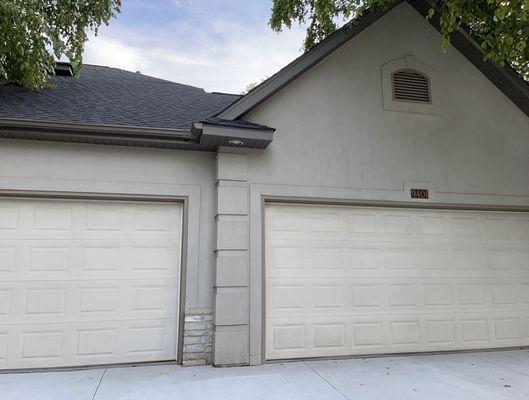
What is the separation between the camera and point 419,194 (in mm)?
6156

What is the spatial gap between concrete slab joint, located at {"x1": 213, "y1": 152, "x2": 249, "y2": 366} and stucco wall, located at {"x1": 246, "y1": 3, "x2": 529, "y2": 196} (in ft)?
1.13

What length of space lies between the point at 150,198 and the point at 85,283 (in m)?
1.46

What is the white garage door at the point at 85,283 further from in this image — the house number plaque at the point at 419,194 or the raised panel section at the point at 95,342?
the house number plaque at the point at 419,194

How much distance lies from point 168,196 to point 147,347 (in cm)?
215

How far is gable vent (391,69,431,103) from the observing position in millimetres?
6438

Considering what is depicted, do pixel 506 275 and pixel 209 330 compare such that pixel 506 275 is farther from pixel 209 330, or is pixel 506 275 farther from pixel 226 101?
pixel 226 101

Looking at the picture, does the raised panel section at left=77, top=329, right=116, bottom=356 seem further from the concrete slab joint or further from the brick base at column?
the concrete slab joint

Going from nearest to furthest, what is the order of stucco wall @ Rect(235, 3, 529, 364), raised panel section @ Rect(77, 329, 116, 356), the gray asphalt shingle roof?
1. raised panel section @ Rect(77, 329, 116, 356)
2. the gray asphalt shingle roof
3. stucco wall @ Rect(235, 3, 529, 364)

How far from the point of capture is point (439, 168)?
249 inches

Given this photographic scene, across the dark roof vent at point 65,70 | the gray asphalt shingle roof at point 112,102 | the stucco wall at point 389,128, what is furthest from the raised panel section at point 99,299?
the dark roof vent at point 65,70

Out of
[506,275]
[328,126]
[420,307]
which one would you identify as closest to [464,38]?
[328,126]

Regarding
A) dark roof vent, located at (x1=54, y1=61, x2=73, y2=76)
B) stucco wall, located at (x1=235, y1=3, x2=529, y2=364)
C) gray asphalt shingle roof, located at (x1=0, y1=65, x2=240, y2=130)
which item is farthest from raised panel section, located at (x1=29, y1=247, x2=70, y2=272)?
dark roof vent, located at (x1=54, y1=61, x2=73, y2=76)

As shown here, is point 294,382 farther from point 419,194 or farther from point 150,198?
point 419,194

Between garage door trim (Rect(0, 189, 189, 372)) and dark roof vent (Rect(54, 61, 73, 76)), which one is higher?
dark roof vent (Rect(54, 61, 73, 76))
